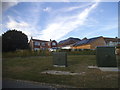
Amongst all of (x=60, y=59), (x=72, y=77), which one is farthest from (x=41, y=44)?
(x=72, y=77)

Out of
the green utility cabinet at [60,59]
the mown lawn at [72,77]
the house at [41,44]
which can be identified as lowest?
the mown lawn at [72,77]

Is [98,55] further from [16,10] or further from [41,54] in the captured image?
[41,54]

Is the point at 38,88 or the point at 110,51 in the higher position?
the point at 110,51

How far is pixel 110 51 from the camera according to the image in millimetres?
9352

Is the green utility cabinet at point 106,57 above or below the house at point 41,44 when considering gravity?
below

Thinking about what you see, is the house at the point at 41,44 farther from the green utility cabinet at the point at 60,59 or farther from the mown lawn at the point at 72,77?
the mown lawn at the point at 72,77

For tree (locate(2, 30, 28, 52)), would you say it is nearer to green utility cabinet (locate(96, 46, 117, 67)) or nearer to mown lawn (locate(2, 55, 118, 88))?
mown lawn (locate(2, 55, 118, 88))

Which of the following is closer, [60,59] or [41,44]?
[60,59]

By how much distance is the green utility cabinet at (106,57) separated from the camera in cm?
932

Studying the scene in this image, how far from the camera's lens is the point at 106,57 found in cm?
936

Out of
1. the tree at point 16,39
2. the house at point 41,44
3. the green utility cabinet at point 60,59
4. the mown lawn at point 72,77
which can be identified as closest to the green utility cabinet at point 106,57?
the mown lawn at point 72,77

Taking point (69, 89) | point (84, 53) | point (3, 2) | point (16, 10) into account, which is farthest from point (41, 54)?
point (69, 89)

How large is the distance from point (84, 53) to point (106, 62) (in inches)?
658

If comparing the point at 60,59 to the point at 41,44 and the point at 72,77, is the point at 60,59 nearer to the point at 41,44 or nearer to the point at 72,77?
the point at 72,77
